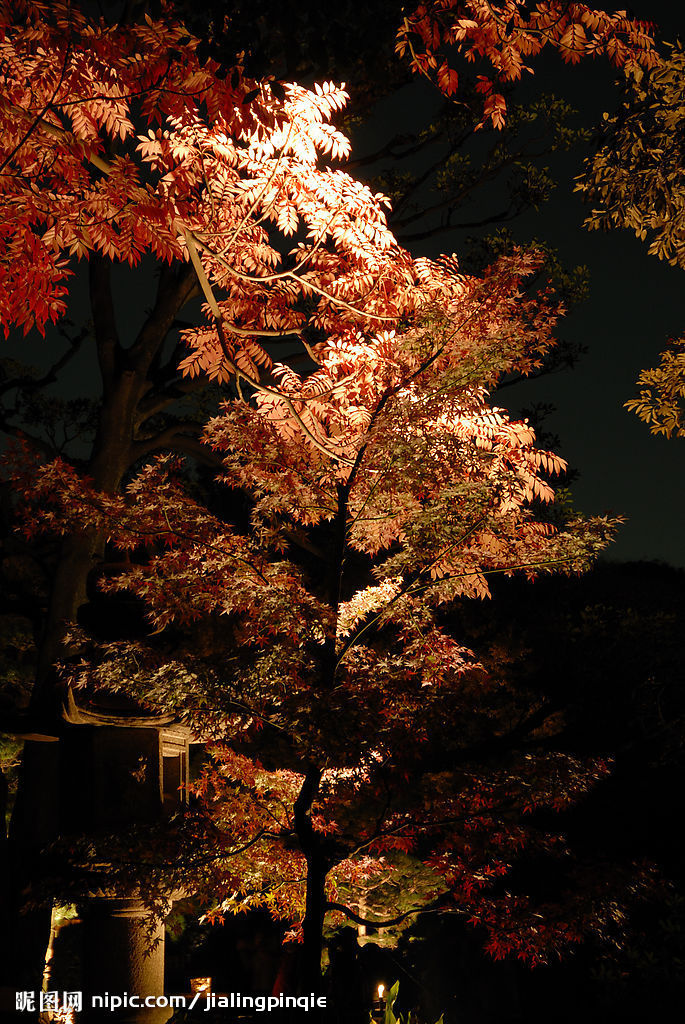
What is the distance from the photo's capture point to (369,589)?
588 centimetres

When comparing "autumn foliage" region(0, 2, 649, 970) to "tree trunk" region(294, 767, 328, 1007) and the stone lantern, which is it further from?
the stone lantern

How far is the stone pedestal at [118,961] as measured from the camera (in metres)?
6.69

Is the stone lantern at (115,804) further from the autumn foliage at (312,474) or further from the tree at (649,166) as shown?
the tree at (649,166)

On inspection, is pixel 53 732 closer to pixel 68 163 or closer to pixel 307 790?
pixel 307 790

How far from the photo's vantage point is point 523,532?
19.1 feet

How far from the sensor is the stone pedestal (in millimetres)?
6688

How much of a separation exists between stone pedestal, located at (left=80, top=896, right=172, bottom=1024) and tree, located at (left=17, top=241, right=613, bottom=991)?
1264 mm

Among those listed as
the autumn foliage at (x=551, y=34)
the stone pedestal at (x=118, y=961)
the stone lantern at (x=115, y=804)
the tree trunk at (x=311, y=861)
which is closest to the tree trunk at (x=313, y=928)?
the tree trunk at (x=311, y=861)

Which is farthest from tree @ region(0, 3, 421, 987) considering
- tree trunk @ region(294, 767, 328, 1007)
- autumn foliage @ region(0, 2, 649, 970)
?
tree trunk @ region(294, 767, 328, 1007)

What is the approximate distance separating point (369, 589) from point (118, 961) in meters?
3.54

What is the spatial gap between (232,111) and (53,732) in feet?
16.6

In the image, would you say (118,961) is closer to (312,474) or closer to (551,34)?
(312,474)

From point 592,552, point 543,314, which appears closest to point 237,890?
point 592,552

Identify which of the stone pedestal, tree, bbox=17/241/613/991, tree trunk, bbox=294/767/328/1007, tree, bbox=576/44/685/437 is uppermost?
tree, bbox=576/44/685/437
